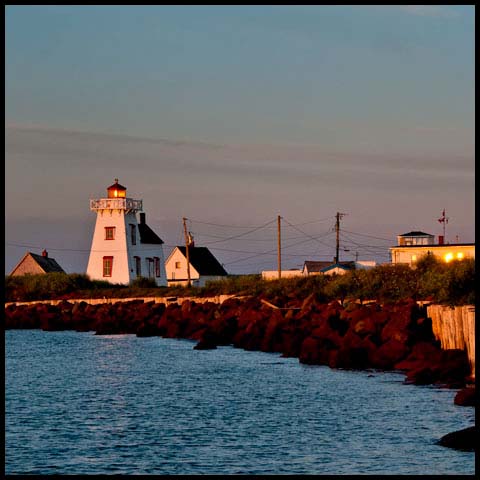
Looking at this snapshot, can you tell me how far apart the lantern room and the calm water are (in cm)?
3722

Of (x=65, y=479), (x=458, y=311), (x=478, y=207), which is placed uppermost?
(x=478, y=207)

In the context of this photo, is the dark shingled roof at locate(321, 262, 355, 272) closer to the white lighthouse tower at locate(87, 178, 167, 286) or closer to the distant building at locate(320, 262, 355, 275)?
the distant building at locate(320, 262, 355, 275)

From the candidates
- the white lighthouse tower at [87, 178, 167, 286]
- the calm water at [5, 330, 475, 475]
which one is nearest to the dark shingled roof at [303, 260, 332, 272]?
the white lighthouse tower at [87, 178, 167, 286]

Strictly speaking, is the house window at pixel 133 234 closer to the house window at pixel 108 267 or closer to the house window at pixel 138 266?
the house window at pixel 138 266

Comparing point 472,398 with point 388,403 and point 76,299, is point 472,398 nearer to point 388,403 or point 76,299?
point 388,403

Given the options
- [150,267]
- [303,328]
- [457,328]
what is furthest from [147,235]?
[457,328]

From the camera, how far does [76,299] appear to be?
59.2 metres

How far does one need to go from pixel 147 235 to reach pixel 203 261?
28.3 ft

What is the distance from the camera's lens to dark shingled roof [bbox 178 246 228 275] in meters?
76.2

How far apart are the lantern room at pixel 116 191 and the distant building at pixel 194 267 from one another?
10.5m

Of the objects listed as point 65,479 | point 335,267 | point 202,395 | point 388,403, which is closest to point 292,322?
point 202,395

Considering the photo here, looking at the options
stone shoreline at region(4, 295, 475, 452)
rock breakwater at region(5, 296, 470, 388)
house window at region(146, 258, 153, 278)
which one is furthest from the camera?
house window at region(146, 258, 153, 278)

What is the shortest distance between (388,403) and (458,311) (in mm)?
4482

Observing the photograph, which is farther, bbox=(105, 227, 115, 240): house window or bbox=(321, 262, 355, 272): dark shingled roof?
bbox=(321, 262, 355, 272): dark shingled roof
